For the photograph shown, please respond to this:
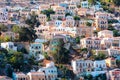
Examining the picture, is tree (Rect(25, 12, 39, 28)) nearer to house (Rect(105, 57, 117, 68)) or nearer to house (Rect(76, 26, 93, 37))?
house (Rect(76, 26, 93, 37))

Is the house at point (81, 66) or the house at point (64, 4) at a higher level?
the house at point (64, 4)

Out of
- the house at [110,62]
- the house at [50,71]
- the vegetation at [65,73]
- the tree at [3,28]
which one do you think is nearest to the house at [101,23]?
the tree at [3,28]

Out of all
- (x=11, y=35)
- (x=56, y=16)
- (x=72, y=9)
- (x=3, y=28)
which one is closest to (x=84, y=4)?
(x=72, y=9)

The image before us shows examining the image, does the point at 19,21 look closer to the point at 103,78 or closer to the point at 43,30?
the point at 43,30

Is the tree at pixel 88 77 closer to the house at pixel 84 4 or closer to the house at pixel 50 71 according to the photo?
the house at pixel 50 71

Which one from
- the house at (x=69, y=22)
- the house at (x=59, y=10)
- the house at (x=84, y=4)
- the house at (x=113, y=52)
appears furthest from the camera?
the house at (x=84, y=4)

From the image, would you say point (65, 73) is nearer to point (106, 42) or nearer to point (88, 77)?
point (88, 77)

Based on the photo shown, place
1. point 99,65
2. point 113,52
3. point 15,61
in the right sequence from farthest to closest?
point 113,52 → point 99,65 → point 15,61

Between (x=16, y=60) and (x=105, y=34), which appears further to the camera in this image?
(x=105, y=34)

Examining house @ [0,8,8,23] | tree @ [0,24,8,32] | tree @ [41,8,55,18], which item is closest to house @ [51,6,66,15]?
tree @ [41,8,55,18]
